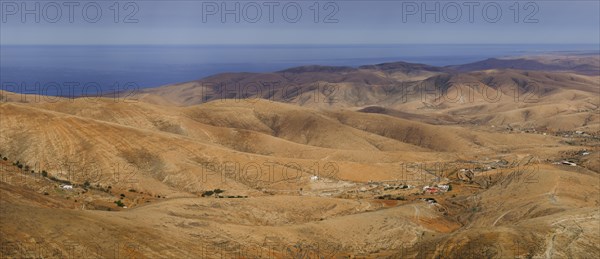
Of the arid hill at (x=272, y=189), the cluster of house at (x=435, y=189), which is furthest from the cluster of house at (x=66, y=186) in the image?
the cluster of house at (x=435, y=189)

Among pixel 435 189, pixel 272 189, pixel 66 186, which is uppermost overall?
pixel 66 186

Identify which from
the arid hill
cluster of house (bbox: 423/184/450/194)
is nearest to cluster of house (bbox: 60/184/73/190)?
the arid hill

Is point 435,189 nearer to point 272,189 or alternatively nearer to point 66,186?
point 272,189

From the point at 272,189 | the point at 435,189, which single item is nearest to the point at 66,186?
the point at 272,189

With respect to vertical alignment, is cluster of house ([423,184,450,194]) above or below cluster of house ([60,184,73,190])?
below

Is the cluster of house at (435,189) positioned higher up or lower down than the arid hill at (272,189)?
lower down

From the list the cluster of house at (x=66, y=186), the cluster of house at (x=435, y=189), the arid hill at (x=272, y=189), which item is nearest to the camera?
the arid hill at (x=272, y=189)

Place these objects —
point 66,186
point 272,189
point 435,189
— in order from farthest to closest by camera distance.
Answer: point 435,189
point 272,189
point 66,186

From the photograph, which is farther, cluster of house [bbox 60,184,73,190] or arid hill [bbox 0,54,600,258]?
cluster of house [bbox 60,184,73,190]

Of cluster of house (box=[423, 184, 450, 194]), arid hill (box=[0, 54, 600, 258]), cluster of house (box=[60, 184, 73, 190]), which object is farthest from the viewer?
cluster of house (box=[423, 184, 450, 194])

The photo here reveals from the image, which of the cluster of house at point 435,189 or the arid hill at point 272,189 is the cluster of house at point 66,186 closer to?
the arid hill at point 272,189

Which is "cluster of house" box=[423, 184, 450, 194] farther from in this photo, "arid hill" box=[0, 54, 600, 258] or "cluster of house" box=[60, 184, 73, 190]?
"cluster of house" box=[60, 184, 73, 190]
